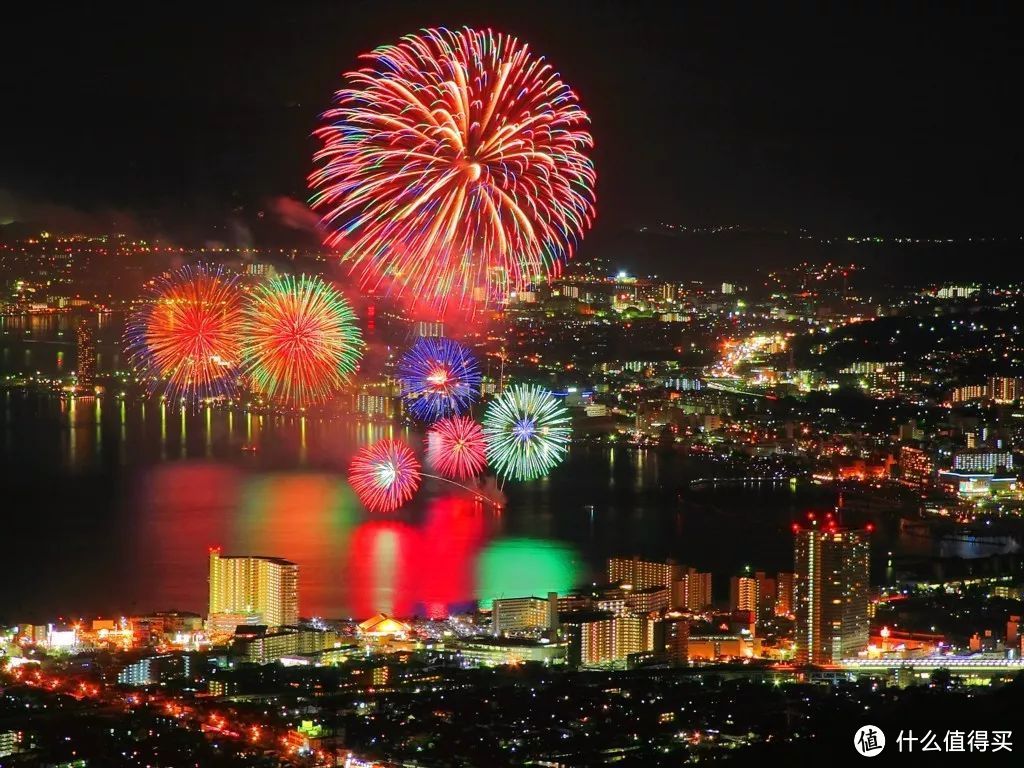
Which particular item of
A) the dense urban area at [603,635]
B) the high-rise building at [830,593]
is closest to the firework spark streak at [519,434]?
the dense urban area at [603,635]

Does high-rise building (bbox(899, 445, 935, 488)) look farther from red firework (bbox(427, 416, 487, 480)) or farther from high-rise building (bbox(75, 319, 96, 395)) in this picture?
high-rise building (bbox(75, 319, 96, 395))

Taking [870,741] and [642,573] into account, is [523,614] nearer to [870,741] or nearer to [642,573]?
[642,573]

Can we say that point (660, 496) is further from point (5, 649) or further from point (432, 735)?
point (432, 735)

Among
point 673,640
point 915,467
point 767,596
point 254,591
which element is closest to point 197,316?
point 254,591

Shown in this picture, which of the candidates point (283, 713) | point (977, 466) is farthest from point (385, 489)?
point (283, 713)

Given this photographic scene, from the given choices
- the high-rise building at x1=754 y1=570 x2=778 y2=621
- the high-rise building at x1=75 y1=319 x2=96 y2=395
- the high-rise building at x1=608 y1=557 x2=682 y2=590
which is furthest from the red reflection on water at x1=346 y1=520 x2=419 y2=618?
the high-rise building at x1=75 y1=319 x2=96 y2=395

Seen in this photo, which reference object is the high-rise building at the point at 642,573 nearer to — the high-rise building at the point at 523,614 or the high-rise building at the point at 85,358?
the high-rise building at the point at 523,614
